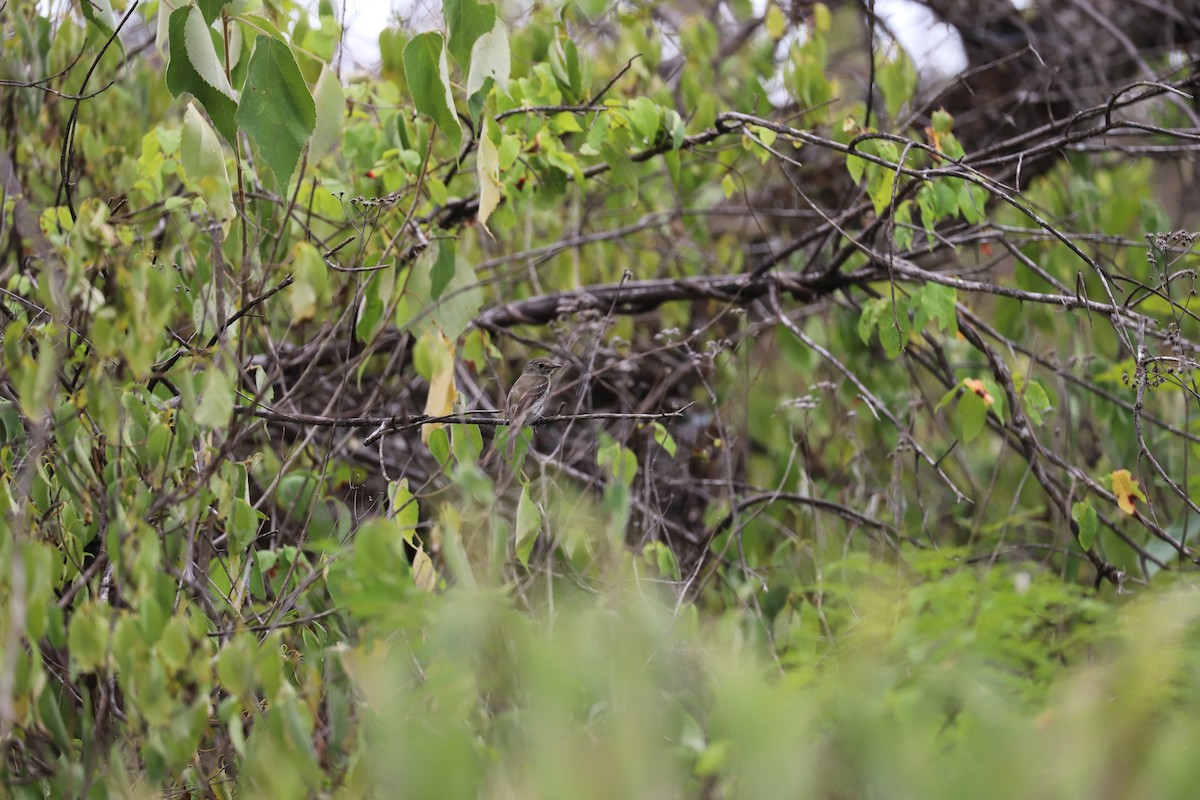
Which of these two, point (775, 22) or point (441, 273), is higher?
point (775, 22)

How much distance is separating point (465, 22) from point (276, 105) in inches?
20.2

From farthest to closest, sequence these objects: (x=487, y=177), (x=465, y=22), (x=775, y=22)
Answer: (x=775, y=22)
(x=487, y=177)
(x=465, y=22)

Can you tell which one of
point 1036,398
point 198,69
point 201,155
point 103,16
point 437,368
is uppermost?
point 103,16

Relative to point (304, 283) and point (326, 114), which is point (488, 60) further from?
point (304, 283)

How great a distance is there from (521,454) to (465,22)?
1.08 meters

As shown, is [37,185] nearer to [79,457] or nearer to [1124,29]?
[79,457]

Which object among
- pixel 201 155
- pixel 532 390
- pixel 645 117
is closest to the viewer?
pixel 201 155

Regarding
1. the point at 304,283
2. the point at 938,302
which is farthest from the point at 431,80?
the point at 938,302

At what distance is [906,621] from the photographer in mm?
2316

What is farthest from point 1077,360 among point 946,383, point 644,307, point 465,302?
point 465,302

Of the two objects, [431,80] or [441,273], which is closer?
[431,80]

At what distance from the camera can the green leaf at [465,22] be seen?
2.46 meters

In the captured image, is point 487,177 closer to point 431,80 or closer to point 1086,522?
point 431,80

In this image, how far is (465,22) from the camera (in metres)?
2.47
